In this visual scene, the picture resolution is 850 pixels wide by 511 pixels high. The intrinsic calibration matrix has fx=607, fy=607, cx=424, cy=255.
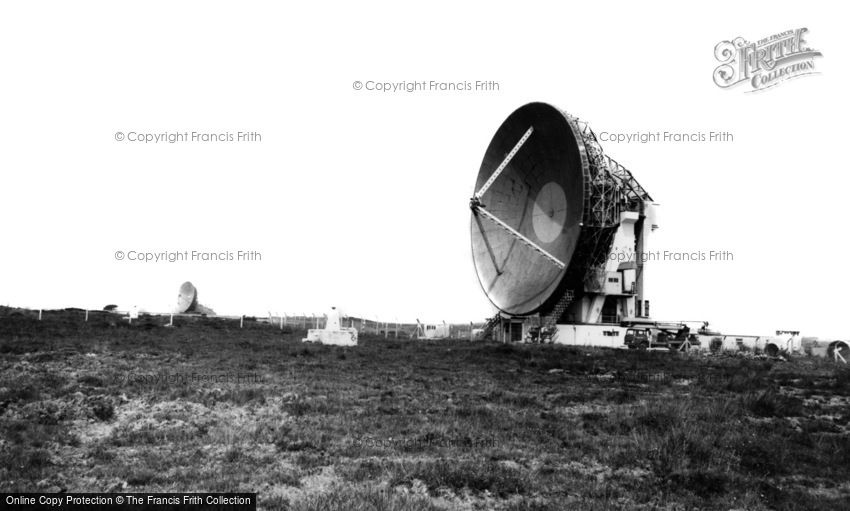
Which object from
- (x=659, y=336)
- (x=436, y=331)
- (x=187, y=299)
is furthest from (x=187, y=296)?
(x=659, y=336)

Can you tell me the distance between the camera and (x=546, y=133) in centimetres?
4834

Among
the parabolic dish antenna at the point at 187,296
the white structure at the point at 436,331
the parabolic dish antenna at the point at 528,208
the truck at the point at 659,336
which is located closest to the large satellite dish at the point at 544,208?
the parabolic dish antenna at the point at 528,208

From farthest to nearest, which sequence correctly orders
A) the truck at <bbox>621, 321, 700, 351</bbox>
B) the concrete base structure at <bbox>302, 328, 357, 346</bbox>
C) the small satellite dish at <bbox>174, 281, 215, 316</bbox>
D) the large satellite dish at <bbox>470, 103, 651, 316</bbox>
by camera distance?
1. the small satellite dish at <bbox>174, 281, 215, 316</bbox>
2. the truck at <bbox>621, 321, 700, 351</bbox>
3. the large satellite dish at <bbox>470, 103, 651, 316</bbox>
4. the concrete base structure at <bbox>302, 328, 357, 346</bbox>

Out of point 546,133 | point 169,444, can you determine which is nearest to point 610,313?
point 546,133

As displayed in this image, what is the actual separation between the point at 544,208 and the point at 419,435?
38636 millimetres

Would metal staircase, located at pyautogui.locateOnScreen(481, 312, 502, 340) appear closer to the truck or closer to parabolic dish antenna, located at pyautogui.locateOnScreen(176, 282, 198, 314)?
the truck

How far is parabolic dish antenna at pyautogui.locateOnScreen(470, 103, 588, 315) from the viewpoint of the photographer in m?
46.4

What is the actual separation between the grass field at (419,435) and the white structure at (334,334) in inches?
544

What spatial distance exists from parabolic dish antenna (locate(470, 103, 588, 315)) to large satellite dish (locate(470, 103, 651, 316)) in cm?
8

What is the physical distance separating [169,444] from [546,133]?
1604 inches

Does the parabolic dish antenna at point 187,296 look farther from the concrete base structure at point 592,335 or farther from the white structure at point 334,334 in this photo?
the concrete base structure at point 592,335

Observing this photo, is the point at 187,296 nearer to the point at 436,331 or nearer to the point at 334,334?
the point at 436,331

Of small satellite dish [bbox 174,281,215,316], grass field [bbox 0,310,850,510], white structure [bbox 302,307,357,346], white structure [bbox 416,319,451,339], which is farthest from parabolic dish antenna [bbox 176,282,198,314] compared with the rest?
grass field [bbox 0,310,850,510]

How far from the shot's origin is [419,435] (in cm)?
1402
